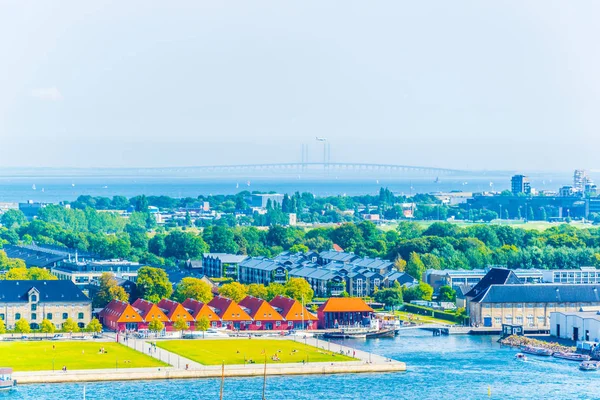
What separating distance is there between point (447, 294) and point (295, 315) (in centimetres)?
925

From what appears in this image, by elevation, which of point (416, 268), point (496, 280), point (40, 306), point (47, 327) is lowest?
point (47, 327)

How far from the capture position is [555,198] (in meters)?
127

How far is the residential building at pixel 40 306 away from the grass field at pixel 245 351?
163 inches

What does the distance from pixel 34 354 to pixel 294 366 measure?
23.0 feet

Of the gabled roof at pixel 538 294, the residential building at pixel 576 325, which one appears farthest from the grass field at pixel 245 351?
the gabled roof at pixel 538 294

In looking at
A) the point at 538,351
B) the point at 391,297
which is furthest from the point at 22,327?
the point at 538,351

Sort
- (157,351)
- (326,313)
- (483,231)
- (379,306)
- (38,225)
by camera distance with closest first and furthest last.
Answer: (157,351), (326,313), (379,306), (483,231), (38,225)

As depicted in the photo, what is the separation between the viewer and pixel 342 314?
1999 inches

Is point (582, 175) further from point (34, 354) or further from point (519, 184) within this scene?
point (34, 354)

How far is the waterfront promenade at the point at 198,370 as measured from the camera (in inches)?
1506

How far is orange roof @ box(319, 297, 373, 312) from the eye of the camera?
50.8 m

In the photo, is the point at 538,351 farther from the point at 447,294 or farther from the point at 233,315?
the point at 447,294

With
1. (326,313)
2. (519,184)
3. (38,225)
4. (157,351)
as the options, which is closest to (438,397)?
(157,351)

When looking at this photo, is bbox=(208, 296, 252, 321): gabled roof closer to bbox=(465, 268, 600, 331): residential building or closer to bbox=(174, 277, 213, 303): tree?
bbox=(174, 277, 213, 303): tree
